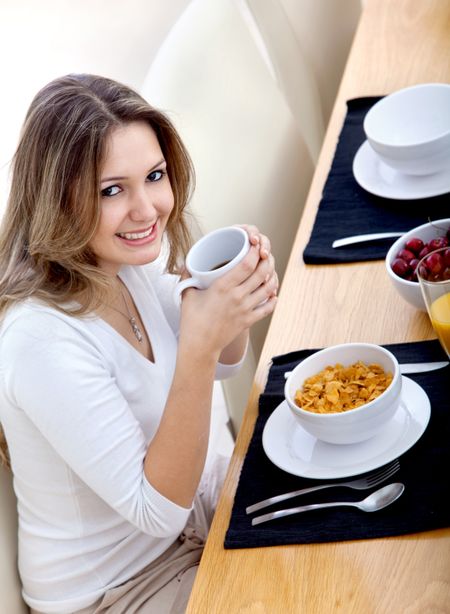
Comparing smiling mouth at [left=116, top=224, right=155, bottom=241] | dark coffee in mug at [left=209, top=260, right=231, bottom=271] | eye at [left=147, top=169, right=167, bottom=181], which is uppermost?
eye at [left=147, top=169, right=167, bottom=181]

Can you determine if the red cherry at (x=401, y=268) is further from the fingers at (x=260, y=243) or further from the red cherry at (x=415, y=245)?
the fingers at (x=260, y=243)

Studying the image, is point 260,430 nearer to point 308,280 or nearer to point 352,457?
point 352,457

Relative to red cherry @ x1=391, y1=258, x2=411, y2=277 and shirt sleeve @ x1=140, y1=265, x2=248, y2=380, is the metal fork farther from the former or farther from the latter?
shirt sleeve @ x1=140, y1=265, x2=248, y2=380

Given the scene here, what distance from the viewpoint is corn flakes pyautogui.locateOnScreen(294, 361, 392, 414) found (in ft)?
3.47

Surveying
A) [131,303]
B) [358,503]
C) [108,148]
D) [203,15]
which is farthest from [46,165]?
[203,15]

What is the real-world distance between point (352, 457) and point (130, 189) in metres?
0.44

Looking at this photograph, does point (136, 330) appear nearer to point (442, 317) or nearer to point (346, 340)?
point (346, 340)

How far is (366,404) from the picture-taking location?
3.32 ft

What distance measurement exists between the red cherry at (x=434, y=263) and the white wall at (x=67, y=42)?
89 cm

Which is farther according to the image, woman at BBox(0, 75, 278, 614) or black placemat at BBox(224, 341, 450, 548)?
woman at BBox(0, 75, 278, 614)

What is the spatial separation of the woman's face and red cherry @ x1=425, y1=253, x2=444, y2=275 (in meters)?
0.36

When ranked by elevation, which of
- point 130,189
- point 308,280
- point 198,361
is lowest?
point 308,280

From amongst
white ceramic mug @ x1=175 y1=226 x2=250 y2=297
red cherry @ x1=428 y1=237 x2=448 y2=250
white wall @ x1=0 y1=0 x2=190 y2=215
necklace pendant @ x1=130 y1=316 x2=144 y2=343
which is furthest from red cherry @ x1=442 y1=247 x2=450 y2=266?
white wall @ x1=0 y1=0 x2=190 y2=215

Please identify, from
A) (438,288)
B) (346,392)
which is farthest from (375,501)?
(438,288)
